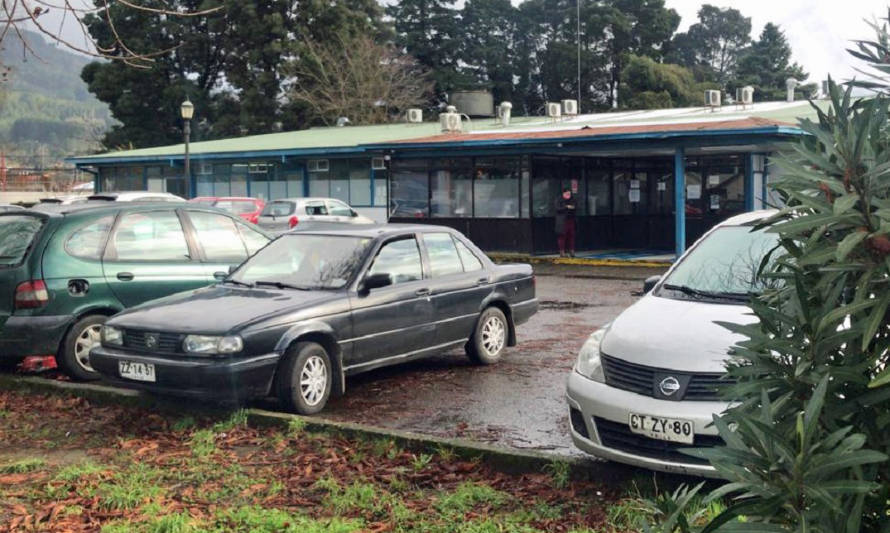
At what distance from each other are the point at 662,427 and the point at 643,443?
183mm

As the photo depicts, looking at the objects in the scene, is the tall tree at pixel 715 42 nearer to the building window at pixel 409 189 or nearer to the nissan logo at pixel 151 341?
the building window at pixel 409 189

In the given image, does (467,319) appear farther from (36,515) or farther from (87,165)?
(87,165)

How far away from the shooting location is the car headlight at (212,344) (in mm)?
7211

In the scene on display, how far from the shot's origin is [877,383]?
208 centimetres

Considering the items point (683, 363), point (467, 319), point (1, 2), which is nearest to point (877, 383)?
point (683, 363)

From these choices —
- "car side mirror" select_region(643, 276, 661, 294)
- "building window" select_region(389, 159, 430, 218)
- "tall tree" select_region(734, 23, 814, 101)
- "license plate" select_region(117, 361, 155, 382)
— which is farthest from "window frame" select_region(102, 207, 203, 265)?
"tall tree" select_region(734, 23, 814, 101)

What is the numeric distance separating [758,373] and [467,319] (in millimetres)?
7183

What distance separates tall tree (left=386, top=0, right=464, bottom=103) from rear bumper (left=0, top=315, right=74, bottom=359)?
205ft

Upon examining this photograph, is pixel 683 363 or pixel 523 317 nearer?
pixel 683 363

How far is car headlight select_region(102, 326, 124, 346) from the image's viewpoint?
25.5ft

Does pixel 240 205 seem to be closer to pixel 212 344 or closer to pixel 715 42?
pixel 212 344

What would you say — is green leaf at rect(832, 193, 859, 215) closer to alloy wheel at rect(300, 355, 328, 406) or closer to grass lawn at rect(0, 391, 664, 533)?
grass lawn at rect(0, 391, 664, 533)

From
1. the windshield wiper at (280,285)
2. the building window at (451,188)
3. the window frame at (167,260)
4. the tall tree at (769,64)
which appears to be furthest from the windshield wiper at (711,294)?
the tall tree at (769,64)

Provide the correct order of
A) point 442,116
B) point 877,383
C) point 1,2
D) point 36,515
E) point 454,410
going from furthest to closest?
point 442,116
point 454,410
point 1,2
point 36,515
point 877,383
